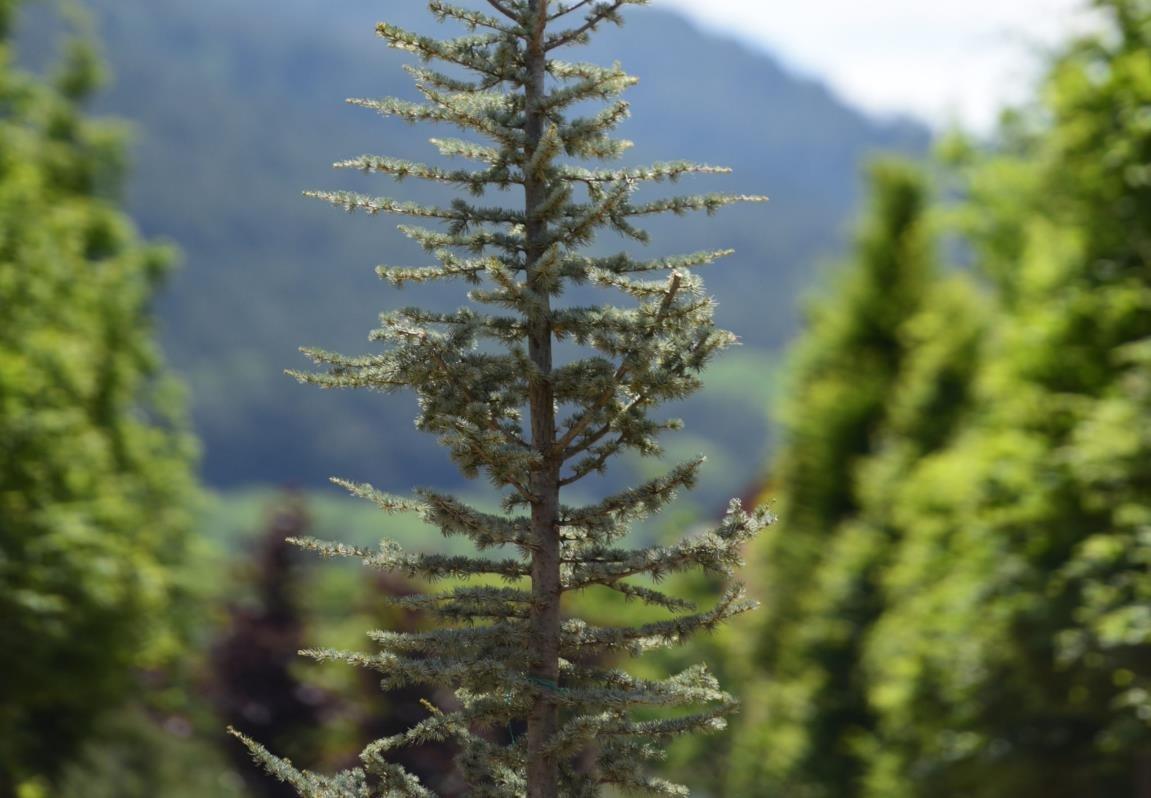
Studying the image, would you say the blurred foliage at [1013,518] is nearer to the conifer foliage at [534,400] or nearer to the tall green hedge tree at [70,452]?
the conifer foliage at [534,400]

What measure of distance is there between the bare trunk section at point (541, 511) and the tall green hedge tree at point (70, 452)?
537 inches

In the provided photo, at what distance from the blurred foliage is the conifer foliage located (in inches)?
354

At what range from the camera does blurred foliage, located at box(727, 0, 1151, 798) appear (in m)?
15.1

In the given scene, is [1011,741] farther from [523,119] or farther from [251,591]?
[251,591]

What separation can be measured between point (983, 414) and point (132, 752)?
17298mm

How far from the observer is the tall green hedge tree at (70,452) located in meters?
19.4

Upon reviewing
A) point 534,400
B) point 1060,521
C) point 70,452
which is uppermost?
point 70,452

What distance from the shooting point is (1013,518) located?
17156mm

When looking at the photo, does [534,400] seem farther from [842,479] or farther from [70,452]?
[842,479]

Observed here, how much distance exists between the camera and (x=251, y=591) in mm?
27484

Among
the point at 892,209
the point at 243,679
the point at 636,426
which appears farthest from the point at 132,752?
the point at 636,426

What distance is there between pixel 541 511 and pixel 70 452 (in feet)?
56.5

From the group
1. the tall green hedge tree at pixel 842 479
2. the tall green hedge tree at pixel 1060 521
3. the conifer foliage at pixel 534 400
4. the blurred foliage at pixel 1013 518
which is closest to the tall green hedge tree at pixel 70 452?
the tall green hedge tree at pixel 1060 521

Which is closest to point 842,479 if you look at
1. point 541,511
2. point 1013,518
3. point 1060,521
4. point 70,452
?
point 1013,518
